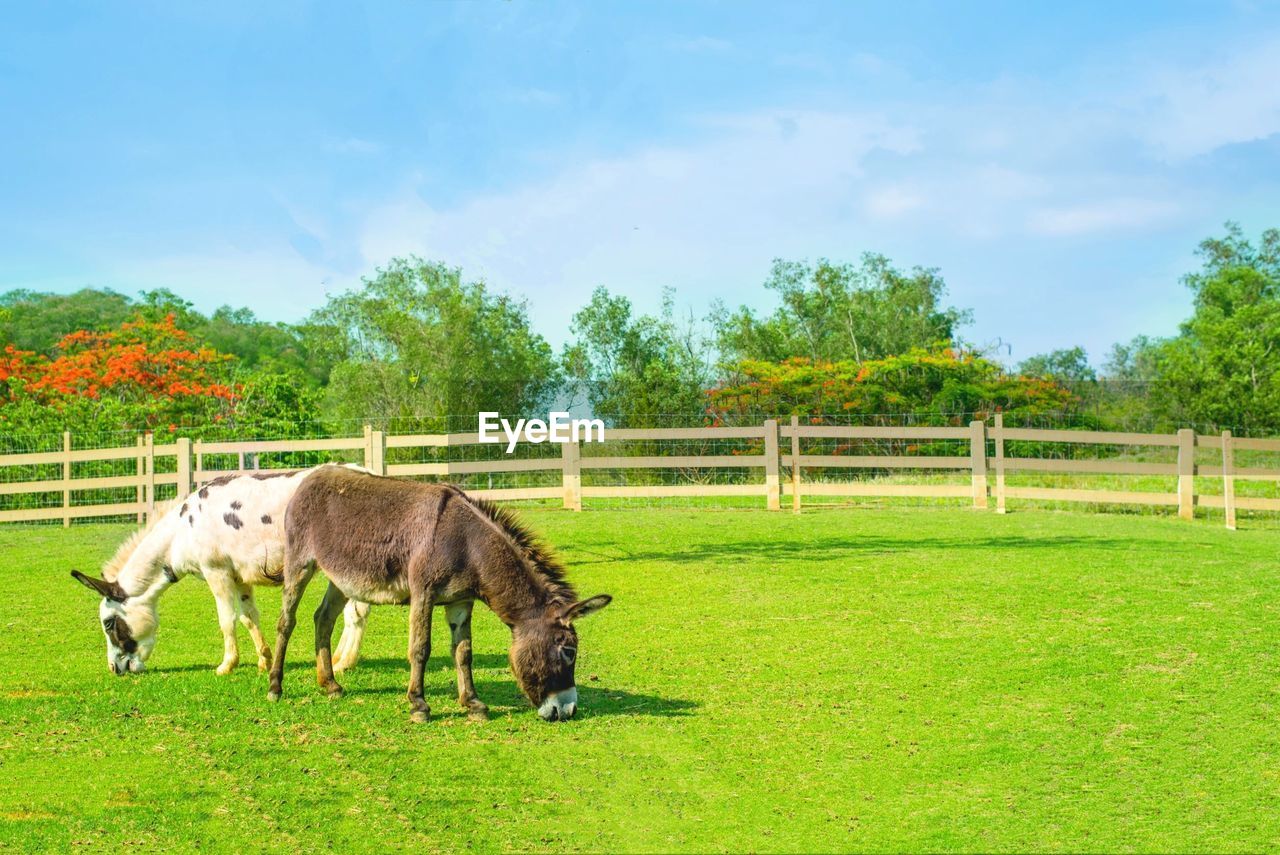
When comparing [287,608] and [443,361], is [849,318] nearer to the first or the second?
[443,361]

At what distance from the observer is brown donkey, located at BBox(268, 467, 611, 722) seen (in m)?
5.76

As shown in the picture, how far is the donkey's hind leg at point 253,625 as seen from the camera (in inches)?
272

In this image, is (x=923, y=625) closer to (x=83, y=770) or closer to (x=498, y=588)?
(x=498, y=588)

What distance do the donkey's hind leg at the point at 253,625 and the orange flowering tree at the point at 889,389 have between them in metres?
17.3

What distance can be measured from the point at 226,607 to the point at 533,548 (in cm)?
236

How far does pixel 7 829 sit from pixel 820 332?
3138cm

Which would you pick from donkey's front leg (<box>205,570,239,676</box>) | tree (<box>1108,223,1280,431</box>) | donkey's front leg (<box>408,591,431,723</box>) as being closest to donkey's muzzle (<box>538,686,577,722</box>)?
donkey's front leg (<box>408,591,431,723</box>)

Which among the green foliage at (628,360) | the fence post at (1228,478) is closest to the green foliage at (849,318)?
the green foliage at (628,360)

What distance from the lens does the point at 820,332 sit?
1351 inches

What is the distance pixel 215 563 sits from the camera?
6.91 m

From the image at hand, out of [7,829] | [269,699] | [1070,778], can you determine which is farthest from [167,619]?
[1070,778]

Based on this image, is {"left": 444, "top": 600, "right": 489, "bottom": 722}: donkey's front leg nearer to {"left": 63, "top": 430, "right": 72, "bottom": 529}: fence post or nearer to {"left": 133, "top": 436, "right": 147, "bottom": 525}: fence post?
{"left": 133, "top": 436, "right": 147, "bottom": 525}: fence post

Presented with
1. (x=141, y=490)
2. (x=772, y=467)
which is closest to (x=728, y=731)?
(x=772, y=467)

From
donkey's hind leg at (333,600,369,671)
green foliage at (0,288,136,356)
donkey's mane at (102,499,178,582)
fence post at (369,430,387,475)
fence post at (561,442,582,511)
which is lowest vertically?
donkey's hind leg at (333,600,369,671)
